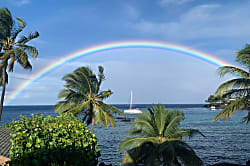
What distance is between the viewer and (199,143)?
134ft

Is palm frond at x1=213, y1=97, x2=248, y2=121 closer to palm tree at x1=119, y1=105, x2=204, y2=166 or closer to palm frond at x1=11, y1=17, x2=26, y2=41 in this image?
palm tree at x1=119, y1=105, x2=204, y2=166

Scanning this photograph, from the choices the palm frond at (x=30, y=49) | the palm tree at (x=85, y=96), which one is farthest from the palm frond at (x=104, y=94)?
the palm frond at (x=30, y=49)

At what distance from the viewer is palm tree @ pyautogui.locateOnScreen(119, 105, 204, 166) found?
41.0 ft

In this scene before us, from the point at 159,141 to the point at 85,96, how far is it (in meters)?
10.5

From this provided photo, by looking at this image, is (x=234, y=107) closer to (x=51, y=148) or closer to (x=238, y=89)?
(x=238, y=89)

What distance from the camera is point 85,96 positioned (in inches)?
870

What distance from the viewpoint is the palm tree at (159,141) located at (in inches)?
492

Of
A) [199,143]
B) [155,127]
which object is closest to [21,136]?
[155,127]

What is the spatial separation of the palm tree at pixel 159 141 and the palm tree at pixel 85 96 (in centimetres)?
735

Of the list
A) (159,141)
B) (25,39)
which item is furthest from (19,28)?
(159,141)

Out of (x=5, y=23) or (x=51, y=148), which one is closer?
(x=51, y=148)

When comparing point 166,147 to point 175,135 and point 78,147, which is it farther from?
point 78,147

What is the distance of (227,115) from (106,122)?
10290 millimetres

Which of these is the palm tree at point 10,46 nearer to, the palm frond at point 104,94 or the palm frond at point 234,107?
the palm frond at point 104,94
